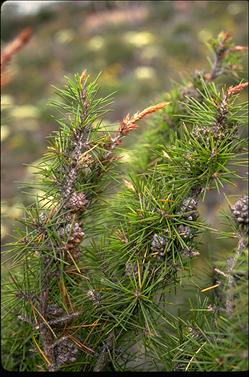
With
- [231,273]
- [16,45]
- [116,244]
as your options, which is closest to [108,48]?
[16,45]

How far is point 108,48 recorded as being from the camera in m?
7.63

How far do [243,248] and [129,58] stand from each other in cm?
746

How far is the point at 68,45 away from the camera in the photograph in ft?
27.6

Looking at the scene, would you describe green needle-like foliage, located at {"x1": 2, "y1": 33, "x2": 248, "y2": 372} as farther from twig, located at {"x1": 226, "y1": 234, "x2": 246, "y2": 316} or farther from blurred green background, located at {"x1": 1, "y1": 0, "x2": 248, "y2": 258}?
blurred green background, located at {"x1": 1, "y1": 0, "x2": 248, "y2": 258}

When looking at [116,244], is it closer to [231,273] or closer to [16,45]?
[231,273]

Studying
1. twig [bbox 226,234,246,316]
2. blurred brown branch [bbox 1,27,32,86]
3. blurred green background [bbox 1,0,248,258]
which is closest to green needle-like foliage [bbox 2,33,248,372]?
twig [bbox 226,234,246,316]

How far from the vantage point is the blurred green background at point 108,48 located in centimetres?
569

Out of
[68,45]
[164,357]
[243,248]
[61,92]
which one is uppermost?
[68,45]

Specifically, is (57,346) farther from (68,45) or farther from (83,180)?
(68,45)

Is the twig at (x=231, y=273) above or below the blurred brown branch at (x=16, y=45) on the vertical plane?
below

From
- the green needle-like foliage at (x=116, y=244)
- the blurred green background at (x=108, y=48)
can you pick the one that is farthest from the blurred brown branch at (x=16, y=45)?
the blurred green background at (x=108, y=48)

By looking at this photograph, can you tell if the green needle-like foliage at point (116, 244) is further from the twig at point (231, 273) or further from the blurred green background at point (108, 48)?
the blurred green background at point (108, 48)

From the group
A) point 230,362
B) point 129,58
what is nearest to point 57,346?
point 230,362

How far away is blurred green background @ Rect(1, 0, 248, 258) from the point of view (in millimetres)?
5691
